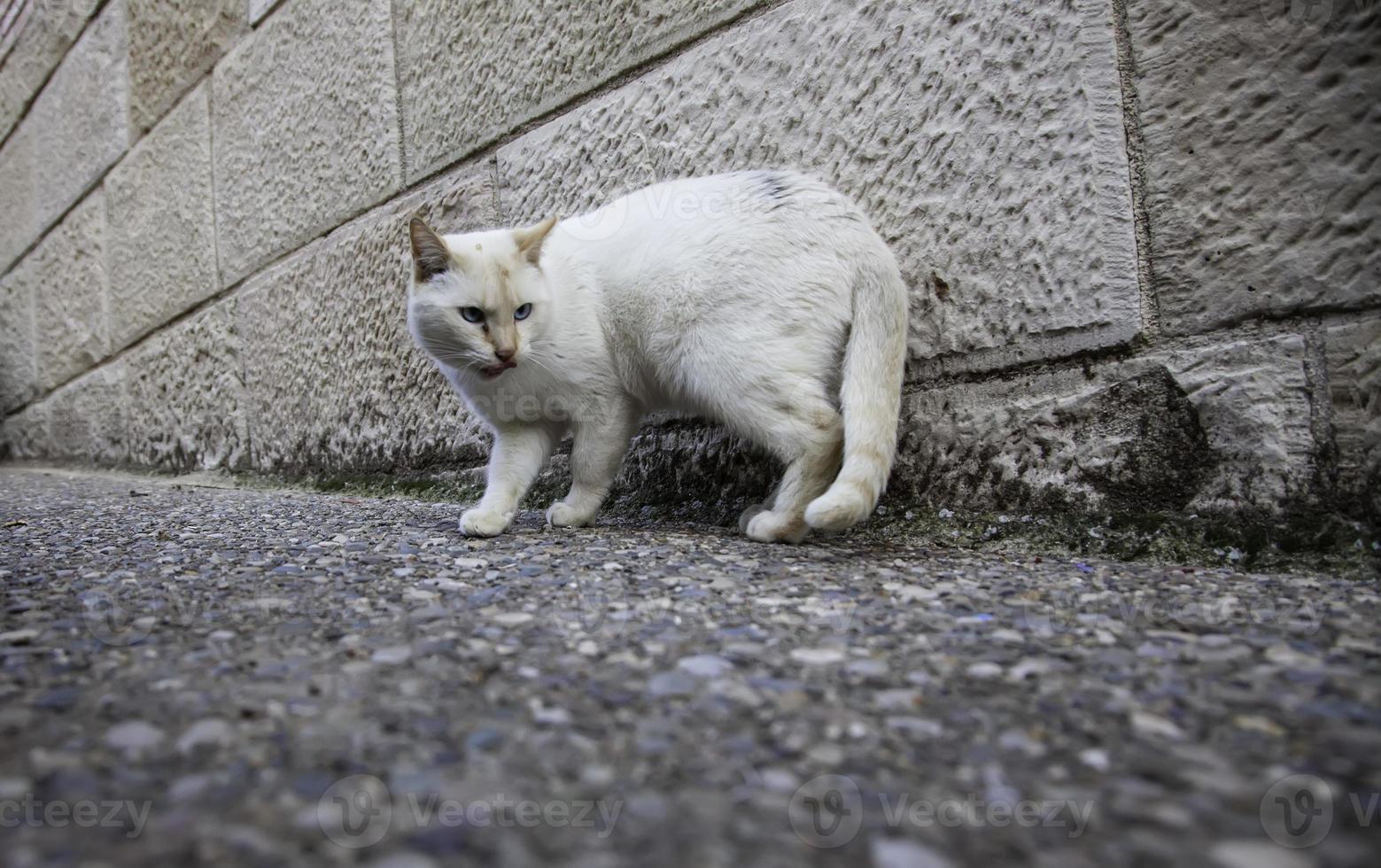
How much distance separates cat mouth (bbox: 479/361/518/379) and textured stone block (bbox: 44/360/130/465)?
11.5 ft

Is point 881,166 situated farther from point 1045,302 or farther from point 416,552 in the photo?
point 416,552

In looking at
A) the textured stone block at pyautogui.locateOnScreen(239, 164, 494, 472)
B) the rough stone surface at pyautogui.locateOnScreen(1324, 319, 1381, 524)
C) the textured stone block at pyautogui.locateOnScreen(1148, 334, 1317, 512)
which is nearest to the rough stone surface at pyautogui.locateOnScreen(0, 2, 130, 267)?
the textured stone block at pyautogui.locateOnScreen(239, 164, 494, 472)

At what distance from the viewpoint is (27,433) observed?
547cm

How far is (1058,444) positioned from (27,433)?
6.29 m

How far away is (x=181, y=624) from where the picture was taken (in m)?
1.00

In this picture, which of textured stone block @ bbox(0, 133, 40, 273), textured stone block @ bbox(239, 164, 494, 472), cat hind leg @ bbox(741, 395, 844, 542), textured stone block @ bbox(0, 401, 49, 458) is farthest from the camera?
textured stone block @ bbox(0, 401, 49, 458)

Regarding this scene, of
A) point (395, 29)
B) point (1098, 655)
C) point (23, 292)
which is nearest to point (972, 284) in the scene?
point (1098, 655)

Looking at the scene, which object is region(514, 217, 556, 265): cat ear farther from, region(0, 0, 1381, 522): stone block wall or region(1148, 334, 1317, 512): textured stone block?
region(1148, 334, 1317, 512): textured stone block

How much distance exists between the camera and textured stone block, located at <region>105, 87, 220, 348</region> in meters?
3.62

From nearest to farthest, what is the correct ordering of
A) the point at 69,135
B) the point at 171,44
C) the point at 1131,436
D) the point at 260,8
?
the point at 1131,436 → the point at 260,8 → the point at 171,44 → the point at 69,135

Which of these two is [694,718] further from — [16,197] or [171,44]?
[16,197]

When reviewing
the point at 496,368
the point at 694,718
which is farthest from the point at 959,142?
the point at 694,718

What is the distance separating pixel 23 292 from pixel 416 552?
5462mm

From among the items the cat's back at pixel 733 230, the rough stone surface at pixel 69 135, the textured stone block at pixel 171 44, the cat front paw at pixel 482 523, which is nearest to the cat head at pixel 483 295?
the cat's back at pixel 733 230
